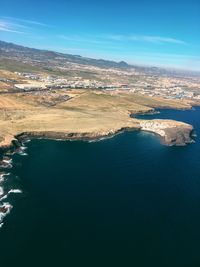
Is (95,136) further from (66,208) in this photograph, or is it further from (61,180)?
(66,208)

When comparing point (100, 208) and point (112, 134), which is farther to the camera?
point (112, 134)

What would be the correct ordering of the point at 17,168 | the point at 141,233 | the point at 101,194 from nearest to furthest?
1. the point at 141,233
2. the point at 101,194
3. the point at 17,168

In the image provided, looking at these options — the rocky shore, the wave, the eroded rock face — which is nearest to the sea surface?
the wave

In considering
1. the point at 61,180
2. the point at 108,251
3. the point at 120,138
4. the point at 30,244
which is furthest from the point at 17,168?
the point at 120,138

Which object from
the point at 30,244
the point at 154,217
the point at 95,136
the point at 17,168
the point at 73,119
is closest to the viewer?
the point at 30,244

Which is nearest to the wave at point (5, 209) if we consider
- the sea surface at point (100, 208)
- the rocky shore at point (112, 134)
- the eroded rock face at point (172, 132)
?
the sea surface at point (100, 208)

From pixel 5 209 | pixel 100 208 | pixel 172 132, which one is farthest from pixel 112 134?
pixel 5 209

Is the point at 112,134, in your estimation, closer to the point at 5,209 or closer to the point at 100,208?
the point at 100,208

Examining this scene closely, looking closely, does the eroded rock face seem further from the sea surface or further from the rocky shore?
the sea surface
